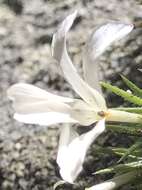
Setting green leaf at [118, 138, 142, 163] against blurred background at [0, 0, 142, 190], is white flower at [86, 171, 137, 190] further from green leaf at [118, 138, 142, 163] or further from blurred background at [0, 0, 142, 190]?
blurred background at [0, 0, 142, 190]

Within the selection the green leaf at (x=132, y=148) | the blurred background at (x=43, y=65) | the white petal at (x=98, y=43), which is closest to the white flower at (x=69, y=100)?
the white petal at (x=98, y=43)

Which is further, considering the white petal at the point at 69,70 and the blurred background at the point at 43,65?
the blurred background at the point at 43,65

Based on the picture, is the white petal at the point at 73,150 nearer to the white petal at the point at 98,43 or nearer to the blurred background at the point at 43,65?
the white petal at the point at 98,43

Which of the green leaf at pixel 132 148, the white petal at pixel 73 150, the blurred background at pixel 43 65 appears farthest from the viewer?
the blurred background at pixel 43 65

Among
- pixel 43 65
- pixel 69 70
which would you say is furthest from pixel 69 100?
pixel 43 65

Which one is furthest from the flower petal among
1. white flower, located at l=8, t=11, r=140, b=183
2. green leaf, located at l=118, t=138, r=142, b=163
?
green leaf, located at l=118, t=138, r=142, b=163

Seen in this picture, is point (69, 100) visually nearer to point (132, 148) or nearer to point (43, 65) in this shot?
point (132, 148)

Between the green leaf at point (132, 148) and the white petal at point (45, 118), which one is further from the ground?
the white petal at point (45, 118)
